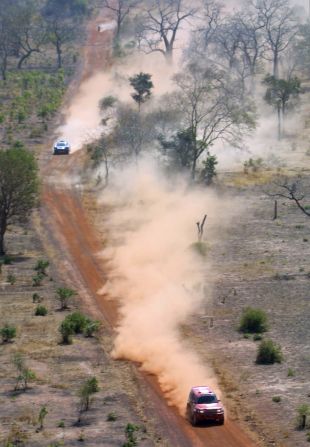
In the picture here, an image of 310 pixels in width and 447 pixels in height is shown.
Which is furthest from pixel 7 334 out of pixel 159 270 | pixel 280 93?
pixel 280 93

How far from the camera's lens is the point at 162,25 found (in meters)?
146

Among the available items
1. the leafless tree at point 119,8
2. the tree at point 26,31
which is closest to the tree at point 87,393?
the tree at point 26,31

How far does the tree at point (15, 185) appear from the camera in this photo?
76750mm

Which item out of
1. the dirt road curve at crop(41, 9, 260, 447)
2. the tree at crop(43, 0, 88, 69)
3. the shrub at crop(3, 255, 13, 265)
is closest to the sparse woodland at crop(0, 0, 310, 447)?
the shrub at crop(3, 255, 13, 265)

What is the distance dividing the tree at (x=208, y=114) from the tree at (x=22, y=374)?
49.1 meters

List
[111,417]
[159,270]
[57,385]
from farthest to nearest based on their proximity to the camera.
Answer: [159,270] → [57,385] → [111,417]

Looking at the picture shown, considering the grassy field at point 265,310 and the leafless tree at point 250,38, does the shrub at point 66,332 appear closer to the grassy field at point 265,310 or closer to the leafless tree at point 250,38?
the grassy field at point 265,310

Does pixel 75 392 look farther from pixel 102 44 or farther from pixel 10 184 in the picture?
pixel 102 44

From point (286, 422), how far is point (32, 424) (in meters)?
10.0

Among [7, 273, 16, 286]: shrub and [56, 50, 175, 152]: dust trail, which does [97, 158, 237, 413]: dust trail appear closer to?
[7, 273, 16, 286]: shrub

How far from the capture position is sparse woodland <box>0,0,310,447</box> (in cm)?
4591

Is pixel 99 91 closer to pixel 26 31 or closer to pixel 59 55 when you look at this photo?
pixel 59 55

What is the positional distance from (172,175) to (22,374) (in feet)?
170

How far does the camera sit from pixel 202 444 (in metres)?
41.3
